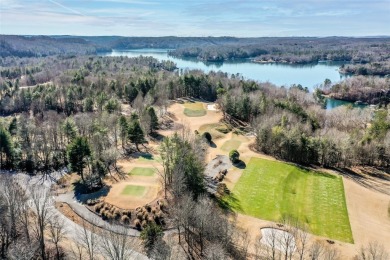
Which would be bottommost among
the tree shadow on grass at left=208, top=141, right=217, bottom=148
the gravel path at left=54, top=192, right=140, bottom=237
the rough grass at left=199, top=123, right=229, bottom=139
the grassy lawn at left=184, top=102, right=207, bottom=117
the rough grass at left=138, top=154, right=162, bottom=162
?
the gravel path at left=54, top=192, right=140, bottom=237

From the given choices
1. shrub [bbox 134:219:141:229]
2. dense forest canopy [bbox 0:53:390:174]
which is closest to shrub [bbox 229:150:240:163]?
dense forest canopy [bbox 0:53:390:174]

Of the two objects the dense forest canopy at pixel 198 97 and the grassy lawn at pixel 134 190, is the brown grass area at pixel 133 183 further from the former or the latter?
the dense forest canopy at pixel 198 97

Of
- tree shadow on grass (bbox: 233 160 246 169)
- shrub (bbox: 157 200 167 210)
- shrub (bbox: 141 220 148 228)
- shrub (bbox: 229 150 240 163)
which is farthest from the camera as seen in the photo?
shrub (bbox: 229 150 240 163)

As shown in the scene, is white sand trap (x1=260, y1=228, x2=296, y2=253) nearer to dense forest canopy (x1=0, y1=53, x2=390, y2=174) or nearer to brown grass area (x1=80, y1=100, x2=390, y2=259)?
brown grass area (x1=80, y1=100, x2=390, y2=259)

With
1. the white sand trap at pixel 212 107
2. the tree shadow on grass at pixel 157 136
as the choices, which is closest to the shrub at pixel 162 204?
the tree shadow on grass at pixel 157 136

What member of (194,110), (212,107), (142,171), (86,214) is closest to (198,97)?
(212,107)

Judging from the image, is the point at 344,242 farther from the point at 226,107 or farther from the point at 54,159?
the point at 226,107
